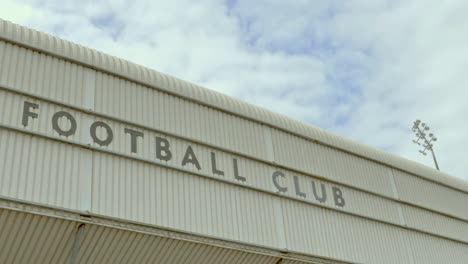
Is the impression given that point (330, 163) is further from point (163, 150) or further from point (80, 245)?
point (80, 245)

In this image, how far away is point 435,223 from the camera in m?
29.7

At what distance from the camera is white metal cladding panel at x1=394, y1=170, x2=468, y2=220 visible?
29.1m

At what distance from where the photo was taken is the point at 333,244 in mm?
23891

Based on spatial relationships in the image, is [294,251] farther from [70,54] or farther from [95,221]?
[70,54]

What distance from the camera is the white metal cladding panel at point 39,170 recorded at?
16609 millimetres

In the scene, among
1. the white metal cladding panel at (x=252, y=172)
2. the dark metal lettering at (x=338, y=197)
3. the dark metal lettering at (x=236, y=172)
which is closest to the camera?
the white metal cladding panel at (x=252, y=172)

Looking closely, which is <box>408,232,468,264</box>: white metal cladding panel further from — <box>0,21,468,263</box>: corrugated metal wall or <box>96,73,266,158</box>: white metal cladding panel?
<box>96,73,266,158</box>: white metal cladding panel

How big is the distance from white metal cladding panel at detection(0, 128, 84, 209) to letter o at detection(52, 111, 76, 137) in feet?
1.39

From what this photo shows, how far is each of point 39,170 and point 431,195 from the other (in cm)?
2099

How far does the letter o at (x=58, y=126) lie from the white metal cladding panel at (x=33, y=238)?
2751 mm

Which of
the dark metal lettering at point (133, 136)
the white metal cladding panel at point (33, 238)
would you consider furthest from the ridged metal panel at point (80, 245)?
the dark metal lettering at point (133, 136)

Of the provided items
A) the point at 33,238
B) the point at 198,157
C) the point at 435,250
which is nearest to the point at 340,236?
the point at 435,250

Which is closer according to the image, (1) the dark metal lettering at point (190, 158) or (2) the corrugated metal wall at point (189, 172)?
(2) the corrugated metal wall at point (189, 172)

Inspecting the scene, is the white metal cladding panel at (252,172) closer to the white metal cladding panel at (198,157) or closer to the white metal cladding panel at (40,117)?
the white metal cladding panel at (198,157)
